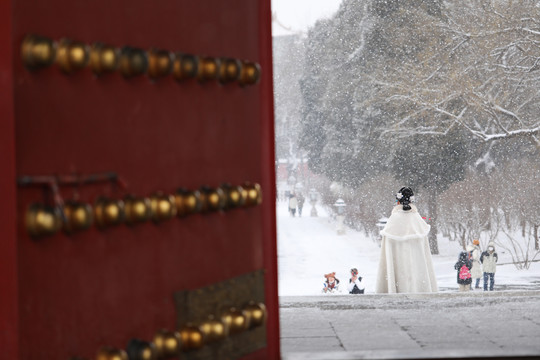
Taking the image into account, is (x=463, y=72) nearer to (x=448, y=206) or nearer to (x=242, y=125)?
(x=448, y=206)

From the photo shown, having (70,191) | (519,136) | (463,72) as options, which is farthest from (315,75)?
(70,191)

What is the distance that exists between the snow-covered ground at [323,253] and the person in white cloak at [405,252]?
3258mm

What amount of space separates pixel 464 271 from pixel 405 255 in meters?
3.15

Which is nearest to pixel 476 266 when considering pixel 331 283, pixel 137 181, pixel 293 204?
pixel 331 283

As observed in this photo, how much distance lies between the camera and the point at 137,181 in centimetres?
218

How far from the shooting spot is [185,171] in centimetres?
234

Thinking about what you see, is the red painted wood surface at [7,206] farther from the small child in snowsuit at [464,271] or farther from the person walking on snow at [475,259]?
the person walking on snow at [475,259]

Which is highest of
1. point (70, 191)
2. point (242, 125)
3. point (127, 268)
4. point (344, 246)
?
point (242, 125)

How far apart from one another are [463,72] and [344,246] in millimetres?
2553

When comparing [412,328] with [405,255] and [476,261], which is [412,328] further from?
[476,261]

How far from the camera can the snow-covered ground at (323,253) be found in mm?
10750

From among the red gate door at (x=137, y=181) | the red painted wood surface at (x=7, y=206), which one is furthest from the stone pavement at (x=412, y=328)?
the red painted wood surface at (x=7, y=206)

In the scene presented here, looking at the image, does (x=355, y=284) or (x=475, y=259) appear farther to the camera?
(x=475, y=259)

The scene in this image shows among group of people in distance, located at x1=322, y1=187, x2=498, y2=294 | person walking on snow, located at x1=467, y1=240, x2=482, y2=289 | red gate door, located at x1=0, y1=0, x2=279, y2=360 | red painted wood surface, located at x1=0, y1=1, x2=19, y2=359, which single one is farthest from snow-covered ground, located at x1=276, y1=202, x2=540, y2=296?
red painted wood surface, located at x1=0, y1=1, x2=19, y2=359
